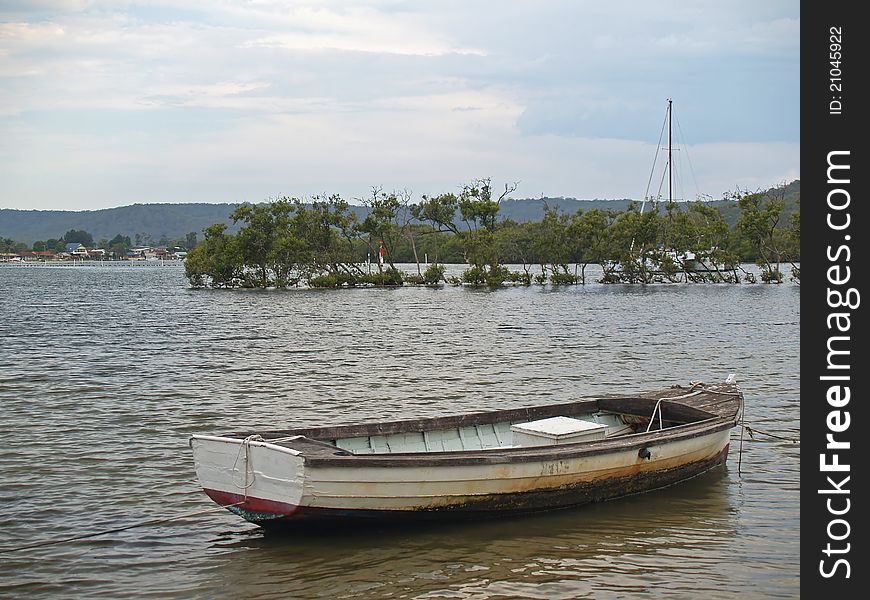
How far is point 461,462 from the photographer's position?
1109cm

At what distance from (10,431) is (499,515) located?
10.8 meters

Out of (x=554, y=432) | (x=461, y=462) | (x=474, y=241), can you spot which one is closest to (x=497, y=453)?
(x=461, y=462)

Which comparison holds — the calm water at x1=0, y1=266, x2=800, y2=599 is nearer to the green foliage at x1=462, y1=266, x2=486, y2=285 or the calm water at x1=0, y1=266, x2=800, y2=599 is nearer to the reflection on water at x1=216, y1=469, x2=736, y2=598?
the reflection on water at x1=216, y1=469, x2=736, y2=598

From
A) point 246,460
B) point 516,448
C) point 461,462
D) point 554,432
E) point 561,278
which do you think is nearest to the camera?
point 246,460

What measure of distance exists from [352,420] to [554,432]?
7508mm

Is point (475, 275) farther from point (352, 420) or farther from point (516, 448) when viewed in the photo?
point (516, 448)

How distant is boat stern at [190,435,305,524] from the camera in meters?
10.4

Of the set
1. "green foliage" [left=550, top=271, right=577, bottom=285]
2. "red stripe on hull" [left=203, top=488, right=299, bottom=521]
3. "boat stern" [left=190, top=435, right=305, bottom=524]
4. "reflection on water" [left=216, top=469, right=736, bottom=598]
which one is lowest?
"reflection on water" [left=216, top=469, right=736, bottom=598]

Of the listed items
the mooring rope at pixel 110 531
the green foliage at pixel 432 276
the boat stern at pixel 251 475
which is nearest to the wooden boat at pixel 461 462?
the boat stern at pixel 251 475

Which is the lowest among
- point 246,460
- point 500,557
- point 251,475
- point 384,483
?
point 500,557

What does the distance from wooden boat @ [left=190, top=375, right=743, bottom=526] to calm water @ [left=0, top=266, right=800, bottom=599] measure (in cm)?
38

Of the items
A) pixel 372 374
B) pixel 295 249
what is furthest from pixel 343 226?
pixel 372 374

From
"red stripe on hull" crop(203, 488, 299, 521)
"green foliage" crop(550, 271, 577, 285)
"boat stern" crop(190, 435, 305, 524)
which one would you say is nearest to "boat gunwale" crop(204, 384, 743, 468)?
"boat stern" crop(190, 435, 305, 524)
